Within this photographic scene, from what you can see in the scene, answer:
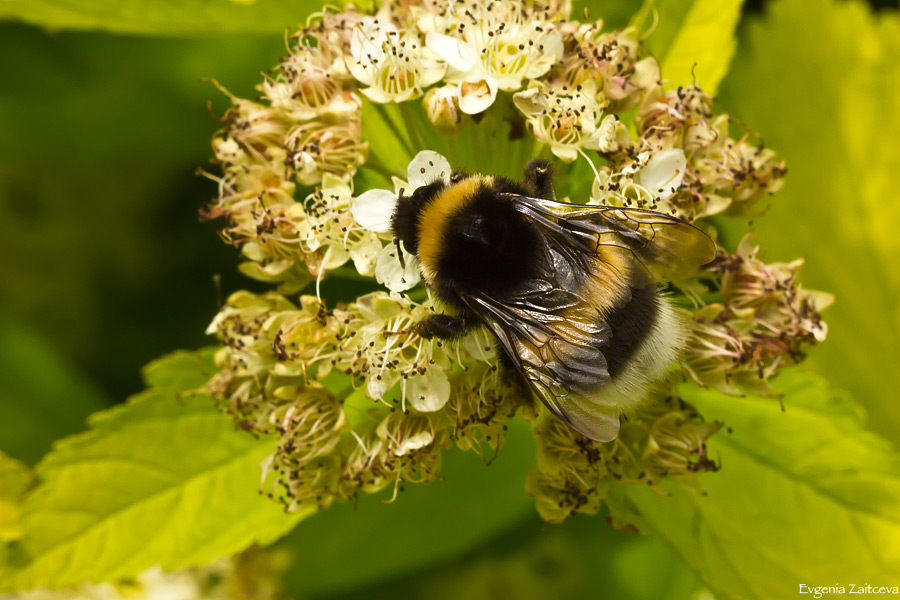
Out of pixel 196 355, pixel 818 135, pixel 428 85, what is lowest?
pixel 196 355

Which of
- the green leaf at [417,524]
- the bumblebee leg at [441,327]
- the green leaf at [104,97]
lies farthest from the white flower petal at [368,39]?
the green leaf at [104,97]

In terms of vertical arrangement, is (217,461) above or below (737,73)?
below

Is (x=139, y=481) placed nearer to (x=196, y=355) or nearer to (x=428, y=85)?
(x=196, y=355)

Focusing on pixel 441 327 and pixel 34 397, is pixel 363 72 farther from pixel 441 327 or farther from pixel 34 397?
pixel 34 397


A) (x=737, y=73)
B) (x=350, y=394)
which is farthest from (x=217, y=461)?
(x=737, y=73)

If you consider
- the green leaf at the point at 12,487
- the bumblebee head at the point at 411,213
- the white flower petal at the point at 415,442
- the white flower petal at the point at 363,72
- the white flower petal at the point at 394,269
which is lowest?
the green leaf at the point at 12,487

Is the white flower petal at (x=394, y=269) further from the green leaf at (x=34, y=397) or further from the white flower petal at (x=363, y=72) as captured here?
the green leaf at (x=34, y=397)
